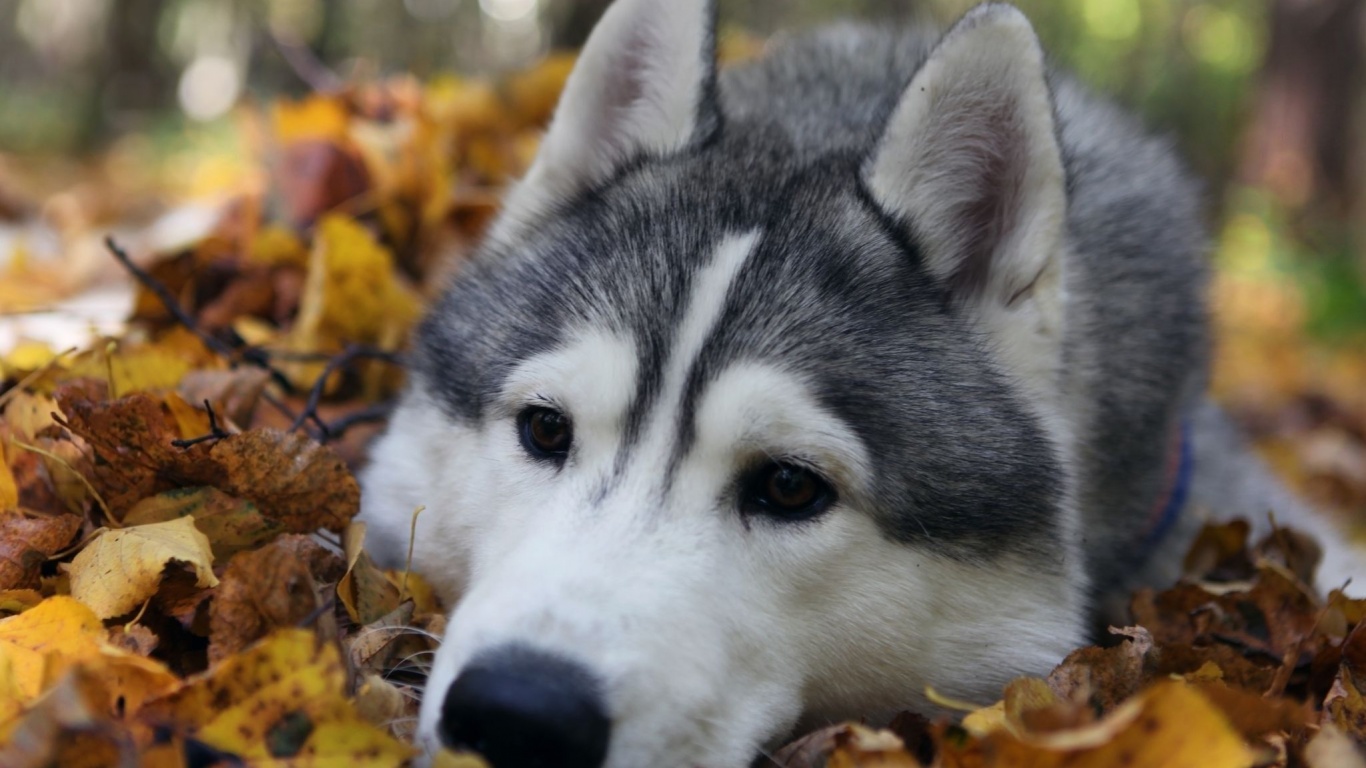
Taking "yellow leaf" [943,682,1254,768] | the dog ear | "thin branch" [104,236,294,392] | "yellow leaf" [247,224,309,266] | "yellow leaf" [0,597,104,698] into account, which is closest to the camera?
"yellow leaf" [943,682,1254,768]

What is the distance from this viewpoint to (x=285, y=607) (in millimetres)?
1923

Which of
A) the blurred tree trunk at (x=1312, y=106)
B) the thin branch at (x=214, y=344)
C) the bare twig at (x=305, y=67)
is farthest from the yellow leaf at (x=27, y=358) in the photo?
the blurred tree trunk at (x=1312, y=106)

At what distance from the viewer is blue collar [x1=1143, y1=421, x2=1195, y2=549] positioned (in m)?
3.18

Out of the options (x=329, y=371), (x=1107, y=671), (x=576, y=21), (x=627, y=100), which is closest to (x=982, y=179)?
(x=627, y=100)

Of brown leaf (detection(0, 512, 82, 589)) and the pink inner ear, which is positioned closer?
brown leaf (detection(0, 512, 82, 589))

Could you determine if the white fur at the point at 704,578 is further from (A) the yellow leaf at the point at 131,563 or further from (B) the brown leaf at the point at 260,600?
(A) the yellow leaf at the point at 131,563

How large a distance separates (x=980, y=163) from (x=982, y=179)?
4 cm

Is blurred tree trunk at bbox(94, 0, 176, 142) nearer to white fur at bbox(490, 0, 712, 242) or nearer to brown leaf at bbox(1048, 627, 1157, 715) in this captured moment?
white fur at bbox(490, 0, 712, 242)

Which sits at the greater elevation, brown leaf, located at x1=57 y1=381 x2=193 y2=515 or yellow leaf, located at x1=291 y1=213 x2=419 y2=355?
brown leaf, located at x1=57 y1=381 x2=193 y2=515

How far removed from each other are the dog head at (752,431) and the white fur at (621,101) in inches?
0.4

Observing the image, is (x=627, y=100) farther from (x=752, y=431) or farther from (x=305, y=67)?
(x=305, y=67)

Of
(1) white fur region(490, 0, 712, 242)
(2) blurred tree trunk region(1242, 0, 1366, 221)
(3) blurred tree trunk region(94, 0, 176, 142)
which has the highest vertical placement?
(1) white fur region(490, 0, 712, 242)

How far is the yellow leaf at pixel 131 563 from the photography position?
2.06 m

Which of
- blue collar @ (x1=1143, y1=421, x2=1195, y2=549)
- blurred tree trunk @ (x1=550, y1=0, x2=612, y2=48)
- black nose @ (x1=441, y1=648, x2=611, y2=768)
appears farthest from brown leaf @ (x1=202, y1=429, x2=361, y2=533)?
blurred tree trunk @ (x1=550, y1=0, x2=612, y2=48)
